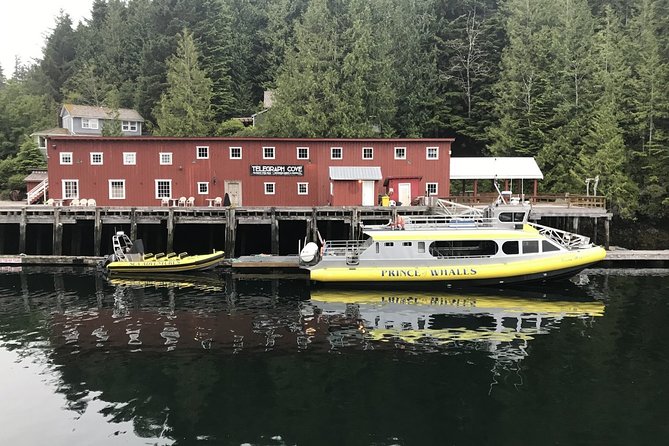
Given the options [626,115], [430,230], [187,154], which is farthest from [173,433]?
[626,115]

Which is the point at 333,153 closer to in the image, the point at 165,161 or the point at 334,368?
the point at 165,161

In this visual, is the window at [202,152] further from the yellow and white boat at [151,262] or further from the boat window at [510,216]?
the boat window at [510,216]

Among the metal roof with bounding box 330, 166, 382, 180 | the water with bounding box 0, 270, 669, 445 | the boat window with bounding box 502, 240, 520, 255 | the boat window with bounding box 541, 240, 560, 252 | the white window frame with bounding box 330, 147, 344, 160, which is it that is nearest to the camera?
the water with bounding box 0, 270, 669, 445

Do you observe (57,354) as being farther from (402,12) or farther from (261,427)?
(402,12)

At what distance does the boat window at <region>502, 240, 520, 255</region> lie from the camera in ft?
92.5

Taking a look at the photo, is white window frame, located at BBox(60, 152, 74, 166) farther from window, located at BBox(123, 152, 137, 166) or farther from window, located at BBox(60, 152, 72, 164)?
window, located at BBox(123, 152, 137, 166)

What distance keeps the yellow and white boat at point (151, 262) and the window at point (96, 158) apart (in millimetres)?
10194

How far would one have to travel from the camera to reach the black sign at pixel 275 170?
4122 cm

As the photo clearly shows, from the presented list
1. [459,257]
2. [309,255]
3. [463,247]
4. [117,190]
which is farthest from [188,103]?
[459,257]

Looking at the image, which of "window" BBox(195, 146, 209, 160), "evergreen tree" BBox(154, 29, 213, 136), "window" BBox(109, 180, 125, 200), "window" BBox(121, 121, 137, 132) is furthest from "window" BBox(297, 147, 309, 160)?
"window" BBox(121, 121, 137, 132)

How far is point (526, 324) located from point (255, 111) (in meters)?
57.8

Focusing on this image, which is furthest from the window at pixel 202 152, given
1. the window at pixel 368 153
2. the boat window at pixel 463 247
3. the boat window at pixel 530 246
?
the boat window at pixel 530 246

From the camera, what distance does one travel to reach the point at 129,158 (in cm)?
4100

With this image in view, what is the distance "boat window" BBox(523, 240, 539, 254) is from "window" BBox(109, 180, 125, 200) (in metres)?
29.6
